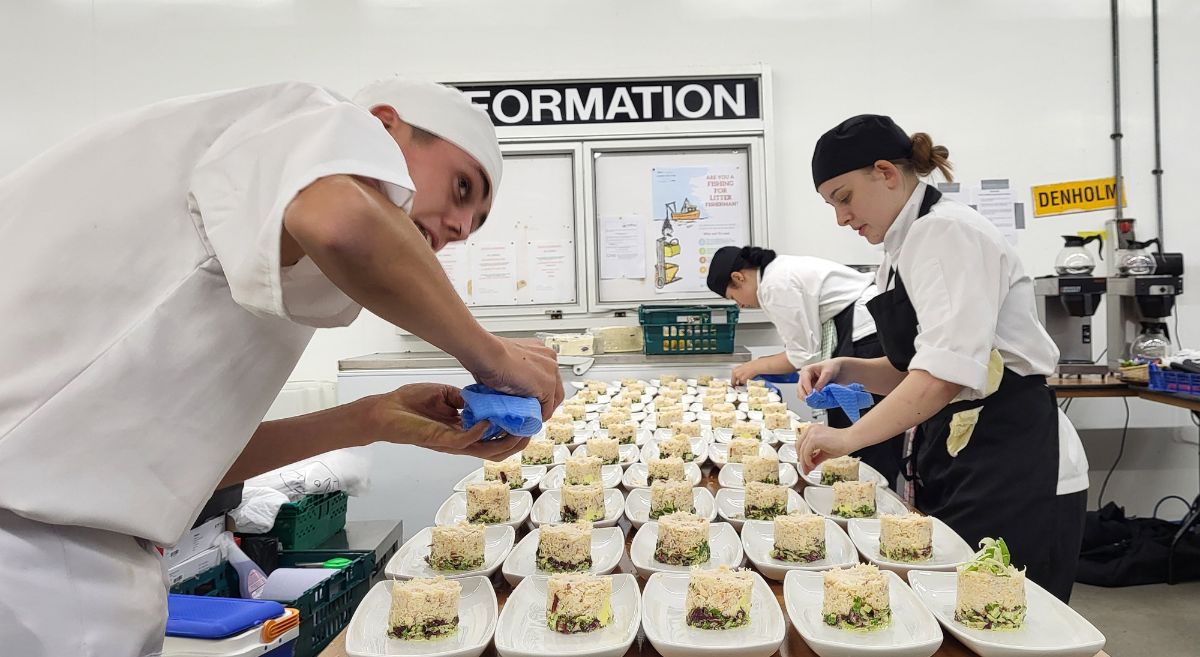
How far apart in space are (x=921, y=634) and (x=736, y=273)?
308 centimetres

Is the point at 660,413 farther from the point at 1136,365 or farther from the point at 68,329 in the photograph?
the point at 1136,365

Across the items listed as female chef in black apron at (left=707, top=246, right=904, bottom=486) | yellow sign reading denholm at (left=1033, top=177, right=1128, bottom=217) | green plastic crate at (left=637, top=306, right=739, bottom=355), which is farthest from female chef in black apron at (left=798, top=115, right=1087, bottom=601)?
yellow sign reading denholm at (left=1033, top=177, right=1128, bottom=217)

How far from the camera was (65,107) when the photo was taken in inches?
199

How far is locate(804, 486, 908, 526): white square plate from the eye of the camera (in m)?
1.80

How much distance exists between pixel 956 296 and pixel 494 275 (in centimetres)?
356

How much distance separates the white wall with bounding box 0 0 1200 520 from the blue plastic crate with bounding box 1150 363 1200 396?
1476 mm

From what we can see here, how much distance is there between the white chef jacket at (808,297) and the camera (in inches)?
151

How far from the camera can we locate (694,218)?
4988 millimetres

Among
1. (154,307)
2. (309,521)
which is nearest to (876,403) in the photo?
(309,521)

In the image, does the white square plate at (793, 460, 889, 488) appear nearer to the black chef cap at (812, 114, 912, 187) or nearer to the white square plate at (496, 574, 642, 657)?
the black chef cap at (812, 114, 912, 187)

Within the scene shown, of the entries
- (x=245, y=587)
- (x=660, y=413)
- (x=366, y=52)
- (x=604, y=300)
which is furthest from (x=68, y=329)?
(x=366, y=52)

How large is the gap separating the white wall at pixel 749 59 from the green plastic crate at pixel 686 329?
1093mm

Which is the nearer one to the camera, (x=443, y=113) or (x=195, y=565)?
(x=443, y=113)

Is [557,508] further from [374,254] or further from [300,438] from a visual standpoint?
[374,254]
